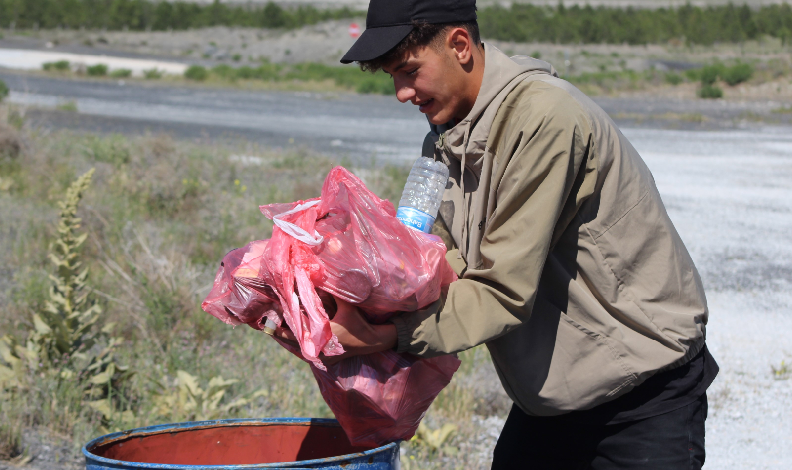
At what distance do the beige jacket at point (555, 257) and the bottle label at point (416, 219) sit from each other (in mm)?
117

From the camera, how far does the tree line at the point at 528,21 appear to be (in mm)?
73938

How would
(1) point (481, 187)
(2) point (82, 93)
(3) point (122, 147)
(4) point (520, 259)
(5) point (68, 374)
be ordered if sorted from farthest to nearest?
(2) point (82, 93) → (3) point (122, 147) → (5) point (68, 374) → (1) point (481, 187) → (4) point (520, 259)

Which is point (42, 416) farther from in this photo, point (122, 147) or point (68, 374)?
point (122, 147)

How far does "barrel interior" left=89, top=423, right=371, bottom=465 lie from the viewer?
227cm

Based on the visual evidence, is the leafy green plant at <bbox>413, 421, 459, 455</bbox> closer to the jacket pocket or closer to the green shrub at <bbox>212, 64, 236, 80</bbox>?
the jacket pocket

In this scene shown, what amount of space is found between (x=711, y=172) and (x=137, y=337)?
34.3 ft

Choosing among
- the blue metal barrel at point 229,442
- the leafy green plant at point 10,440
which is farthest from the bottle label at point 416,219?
the leafy green plant at point 10,440

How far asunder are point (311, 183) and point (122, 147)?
2.99m

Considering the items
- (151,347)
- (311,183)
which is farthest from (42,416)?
(311,183)

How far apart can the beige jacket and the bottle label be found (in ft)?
0.39

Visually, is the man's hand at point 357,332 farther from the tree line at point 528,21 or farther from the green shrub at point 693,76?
the tree line at point 528,21

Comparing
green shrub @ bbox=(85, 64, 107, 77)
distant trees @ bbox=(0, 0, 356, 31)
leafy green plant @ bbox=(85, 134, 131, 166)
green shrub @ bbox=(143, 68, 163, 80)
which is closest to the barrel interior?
leafy green plant @ bbox=(85, 134, 131, 166)

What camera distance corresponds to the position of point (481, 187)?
6.20 feet

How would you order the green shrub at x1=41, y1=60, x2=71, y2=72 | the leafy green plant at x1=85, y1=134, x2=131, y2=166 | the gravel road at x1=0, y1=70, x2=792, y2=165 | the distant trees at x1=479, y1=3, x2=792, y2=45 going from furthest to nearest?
the distant trees at x1=479, y1=3, x2=792, y2=45 → the green shrub at x1=41, y1=60, x2=71, y2=72 → the gravel road at x1=0, y1=70, x2=792, y2=165 → the leafy green plant at x1=85, y1=134, x2=131, y2=166
